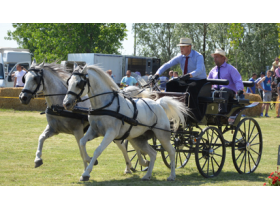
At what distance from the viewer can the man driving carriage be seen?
22.6 feet

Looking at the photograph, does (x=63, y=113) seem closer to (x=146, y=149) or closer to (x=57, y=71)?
(x=57, y=71)

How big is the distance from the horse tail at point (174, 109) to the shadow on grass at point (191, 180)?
935mm

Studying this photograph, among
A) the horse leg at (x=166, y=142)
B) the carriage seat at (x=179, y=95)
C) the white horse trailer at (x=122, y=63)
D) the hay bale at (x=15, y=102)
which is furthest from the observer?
the white horse trailer at (x=122, y=63)

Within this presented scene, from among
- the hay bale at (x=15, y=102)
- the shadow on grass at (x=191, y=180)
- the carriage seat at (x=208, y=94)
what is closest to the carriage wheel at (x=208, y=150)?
the shadow on grass at (x=191, y=180)

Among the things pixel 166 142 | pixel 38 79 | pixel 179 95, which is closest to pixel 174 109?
pixel 179 95

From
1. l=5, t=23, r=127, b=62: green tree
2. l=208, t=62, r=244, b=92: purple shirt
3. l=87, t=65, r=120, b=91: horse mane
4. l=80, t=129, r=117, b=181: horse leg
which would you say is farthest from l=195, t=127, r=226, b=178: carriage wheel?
l=5, t=23, r=127, b=62: green tree

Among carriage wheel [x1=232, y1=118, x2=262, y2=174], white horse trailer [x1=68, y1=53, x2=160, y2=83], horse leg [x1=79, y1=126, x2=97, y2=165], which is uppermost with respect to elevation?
white horse trailer [x1=68, y1=53, x2=160, y2=83]

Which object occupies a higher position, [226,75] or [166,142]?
[226,75]

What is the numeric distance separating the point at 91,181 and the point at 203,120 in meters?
2.36

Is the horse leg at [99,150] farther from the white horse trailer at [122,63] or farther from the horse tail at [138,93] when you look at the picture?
the white horse trailer at [122,63]

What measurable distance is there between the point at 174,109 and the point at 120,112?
3.65 feet

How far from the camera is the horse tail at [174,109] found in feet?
21.7

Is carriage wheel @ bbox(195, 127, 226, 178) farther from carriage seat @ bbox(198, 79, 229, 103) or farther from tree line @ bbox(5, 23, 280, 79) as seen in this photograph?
tree line @ bbox(5, 23, 280, 79)

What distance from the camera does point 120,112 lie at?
5.96 metres
